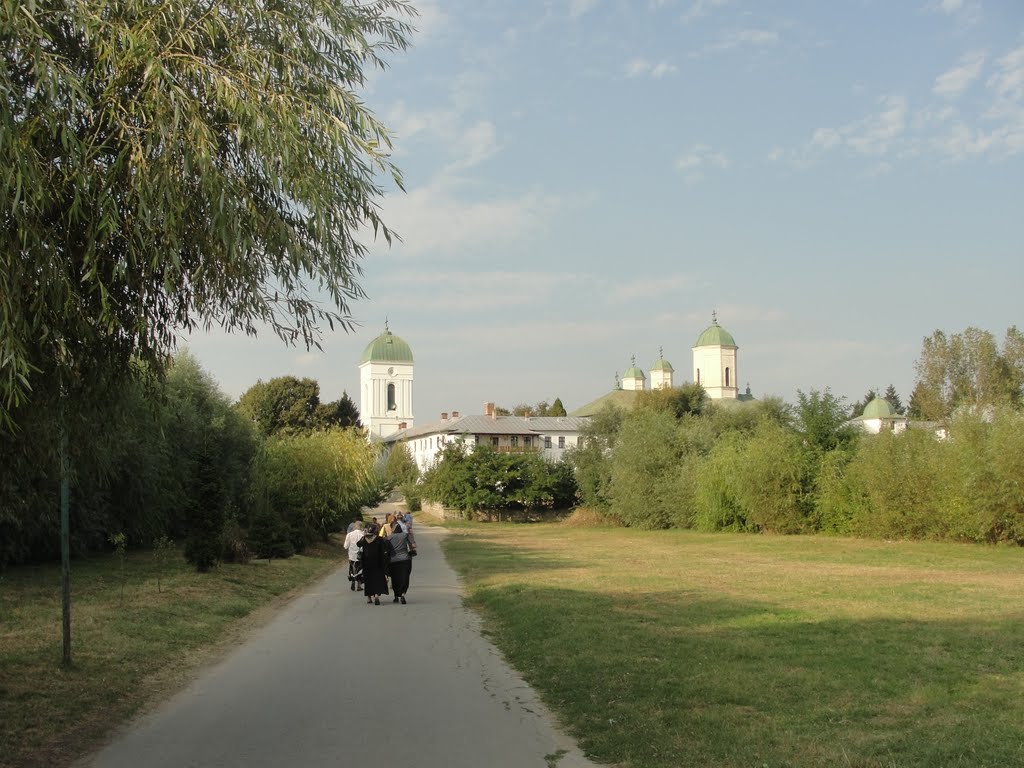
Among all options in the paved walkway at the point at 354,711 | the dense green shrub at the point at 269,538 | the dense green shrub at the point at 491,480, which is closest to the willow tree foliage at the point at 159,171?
the paved walkway at the point at 354,711

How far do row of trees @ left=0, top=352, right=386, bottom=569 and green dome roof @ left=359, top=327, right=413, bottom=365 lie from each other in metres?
89.2

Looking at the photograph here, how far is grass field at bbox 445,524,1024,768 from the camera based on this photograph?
302 inches

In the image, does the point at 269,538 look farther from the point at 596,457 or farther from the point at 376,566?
the point at 596,457

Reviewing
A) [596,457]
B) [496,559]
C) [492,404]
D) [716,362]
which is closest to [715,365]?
[716,362]

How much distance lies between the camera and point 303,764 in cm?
725

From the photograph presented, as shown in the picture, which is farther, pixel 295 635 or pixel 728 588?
pixel 728 588

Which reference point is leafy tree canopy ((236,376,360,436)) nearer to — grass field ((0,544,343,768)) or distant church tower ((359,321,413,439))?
distant church tower ((359,321,413,439))

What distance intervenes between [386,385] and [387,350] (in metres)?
5.35

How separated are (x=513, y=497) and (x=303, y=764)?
70.2 metres

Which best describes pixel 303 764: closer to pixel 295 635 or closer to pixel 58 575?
pixel 295 635

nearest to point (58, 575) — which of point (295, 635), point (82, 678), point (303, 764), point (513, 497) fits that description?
point (295, 635)

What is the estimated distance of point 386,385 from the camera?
140 m

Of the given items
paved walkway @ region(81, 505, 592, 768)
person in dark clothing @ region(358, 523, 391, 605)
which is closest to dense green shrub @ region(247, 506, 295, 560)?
person in dark clothing @ region(358, 523, 391, 605)

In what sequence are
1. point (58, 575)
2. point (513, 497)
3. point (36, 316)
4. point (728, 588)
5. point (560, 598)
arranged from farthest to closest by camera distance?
point (513, 497) → point (58, 575) → point (728, 588) → point (560, 598) → point (36, 316)
